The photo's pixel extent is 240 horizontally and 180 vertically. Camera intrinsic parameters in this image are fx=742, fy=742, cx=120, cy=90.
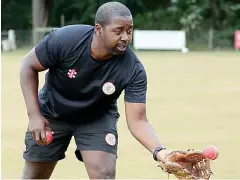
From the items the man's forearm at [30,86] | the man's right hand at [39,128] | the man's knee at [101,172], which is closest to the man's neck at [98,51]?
the man's forearm at [30,86]

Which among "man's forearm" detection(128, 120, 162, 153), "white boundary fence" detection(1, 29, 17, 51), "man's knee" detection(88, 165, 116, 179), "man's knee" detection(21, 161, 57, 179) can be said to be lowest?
"white boundary fence" detection(1, 29, 17, 51)

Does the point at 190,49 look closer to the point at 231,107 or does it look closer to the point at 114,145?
the point at 231,107

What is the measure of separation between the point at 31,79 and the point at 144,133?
1068 mm

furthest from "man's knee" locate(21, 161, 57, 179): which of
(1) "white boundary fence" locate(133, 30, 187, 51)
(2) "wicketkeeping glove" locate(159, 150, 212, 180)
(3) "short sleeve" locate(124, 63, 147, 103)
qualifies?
(1) "white boundary fence" locate(133, 30, 187, 51)

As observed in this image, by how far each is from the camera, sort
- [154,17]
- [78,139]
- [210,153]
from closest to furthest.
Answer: [210,153], [78,139], [154,17]

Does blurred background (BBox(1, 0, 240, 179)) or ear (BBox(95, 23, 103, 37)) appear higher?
ear (BBox(95, 23, 103, 37))

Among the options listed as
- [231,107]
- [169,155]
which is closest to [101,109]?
[169,155]

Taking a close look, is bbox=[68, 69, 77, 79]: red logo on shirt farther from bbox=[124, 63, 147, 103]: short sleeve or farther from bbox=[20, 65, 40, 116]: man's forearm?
bbox=[124, 63, 147, 103]: short sleeve

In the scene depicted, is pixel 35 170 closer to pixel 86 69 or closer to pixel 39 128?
pixel 39 128

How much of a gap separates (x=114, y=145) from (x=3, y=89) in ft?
43.4

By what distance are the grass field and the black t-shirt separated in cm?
266

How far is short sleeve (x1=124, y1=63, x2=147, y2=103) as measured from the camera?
20.1ft

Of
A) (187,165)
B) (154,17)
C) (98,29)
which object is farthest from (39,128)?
(154,17)

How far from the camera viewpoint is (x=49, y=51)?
615 centimetres
